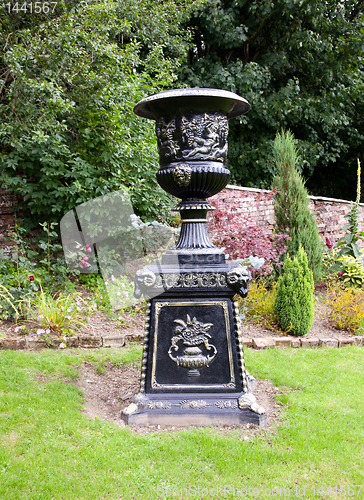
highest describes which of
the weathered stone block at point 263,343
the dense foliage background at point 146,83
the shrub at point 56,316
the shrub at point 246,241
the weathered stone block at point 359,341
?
the dense foliage background at point 146,83

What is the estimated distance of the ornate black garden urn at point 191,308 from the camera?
2863 mm

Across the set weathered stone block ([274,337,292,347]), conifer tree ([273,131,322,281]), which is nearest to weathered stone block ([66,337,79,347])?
weathered stone block ([274,337,292,347])

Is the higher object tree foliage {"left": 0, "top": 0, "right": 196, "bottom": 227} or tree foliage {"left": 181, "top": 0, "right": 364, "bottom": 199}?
tree foliage {"left": 181, "top": 0, "right": 364, "bottom": 199}

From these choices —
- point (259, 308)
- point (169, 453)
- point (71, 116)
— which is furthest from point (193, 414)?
point (71, 116)

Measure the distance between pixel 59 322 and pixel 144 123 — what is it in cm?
323

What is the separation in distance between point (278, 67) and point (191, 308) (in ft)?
29.3

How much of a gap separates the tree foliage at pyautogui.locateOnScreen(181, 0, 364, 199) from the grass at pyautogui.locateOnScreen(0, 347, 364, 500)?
732cm

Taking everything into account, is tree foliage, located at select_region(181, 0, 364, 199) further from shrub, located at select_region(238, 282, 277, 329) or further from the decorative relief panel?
the decorative relief panel

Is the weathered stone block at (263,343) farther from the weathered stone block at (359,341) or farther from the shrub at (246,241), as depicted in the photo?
the shrub at (246,241)

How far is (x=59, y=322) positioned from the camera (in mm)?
4449

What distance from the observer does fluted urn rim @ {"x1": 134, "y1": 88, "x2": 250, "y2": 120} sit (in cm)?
279

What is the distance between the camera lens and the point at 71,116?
18.4 ft

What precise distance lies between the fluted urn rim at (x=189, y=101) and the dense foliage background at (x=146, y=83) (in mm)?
2349

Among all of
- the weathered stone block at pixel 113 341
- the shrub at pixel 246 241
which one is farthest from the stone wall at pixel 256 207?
the weathered stone block at pixel 113 341
